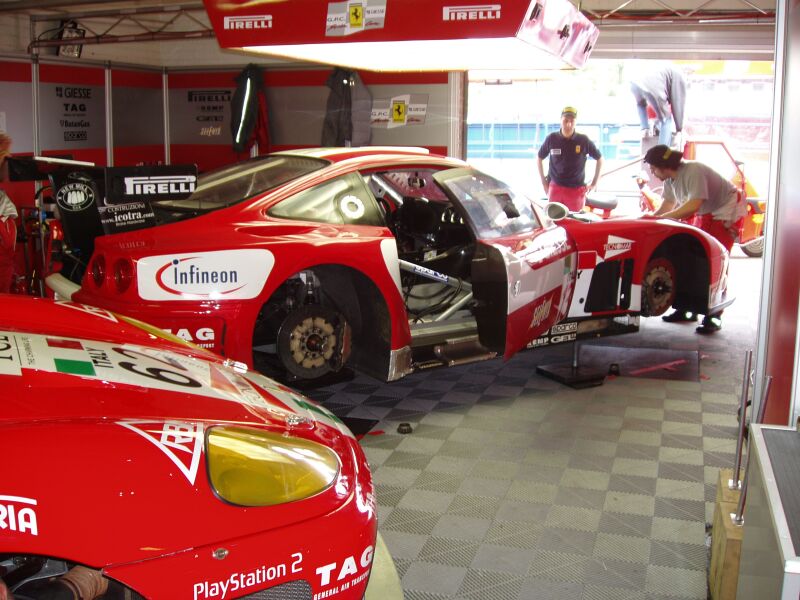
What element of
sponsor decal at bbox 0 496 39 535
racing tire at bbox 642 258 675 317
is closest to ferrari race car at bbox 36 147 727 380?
racing tire at bbox 642 258 675 317

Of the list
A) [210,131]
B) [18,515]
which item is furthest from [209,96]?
[18,515]

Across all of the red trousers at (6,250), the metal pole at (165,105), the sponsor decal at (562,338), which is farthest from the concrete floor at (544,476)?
the metal pole at (165,105)

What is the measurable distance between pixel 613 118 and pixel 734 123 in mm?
2390

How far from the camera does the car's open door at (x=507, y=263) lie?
5.05 metres

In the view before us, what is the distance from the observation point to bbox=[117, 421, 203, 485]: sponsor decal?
1.94m

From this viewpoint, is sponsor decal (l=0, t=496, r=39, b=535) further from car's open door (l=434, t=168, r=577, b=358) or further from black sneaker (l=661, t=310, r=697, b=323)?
black sneaker (l=661, t=310, r=697, b=323)

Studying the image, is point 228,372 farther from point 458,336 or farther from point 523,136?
point 523,136

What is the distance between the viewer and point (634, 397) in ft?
18.4

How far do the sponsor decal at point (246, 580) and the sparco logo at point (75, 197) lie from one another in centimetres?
347

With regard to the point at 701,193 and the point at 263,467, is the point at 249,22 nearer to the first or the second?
the point at 701,193

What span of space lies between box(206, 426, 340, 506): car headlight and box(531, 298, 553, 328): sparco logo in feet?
10.4

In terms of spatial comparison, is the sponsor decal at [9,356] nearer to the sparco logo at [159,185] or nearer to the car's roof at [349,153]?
the sparco logo at [159,185]

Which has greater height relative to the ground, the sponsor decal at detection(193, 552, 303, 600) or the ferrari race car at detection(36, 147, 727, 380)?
the ferrari race car at detection(36, 147, 727, 380)

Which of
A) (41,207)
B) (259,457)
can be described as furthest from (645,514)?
(41,207)
